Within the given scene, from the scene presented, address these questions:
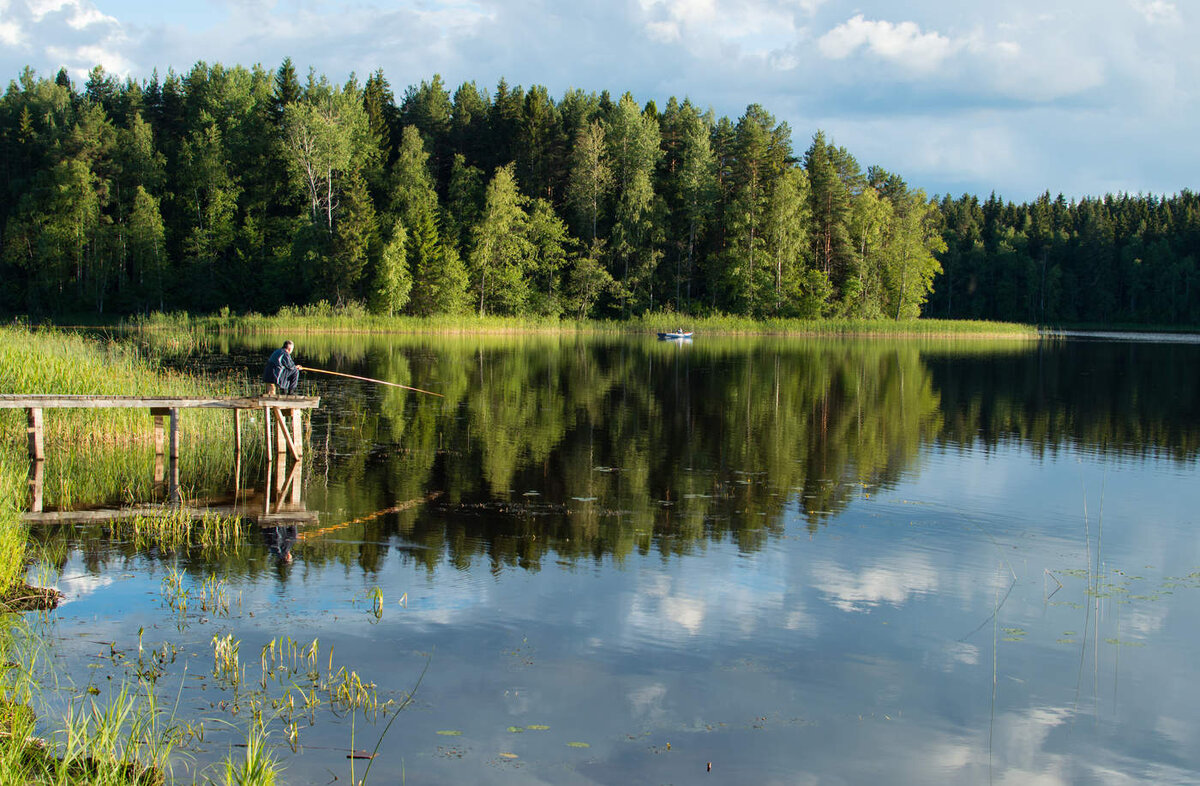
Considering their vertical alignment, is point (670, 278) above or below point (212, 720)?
above

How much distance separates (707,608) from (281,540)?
598cm

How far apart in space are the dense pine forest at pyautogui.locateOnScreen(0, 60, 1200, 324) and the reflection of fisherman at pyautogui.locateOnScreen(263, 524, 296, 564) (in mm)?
57586

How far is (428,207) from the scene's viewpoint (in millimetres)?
77625

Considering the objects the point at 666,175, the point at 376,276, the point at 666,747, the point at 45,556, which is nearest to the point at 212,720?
the point at 666,747

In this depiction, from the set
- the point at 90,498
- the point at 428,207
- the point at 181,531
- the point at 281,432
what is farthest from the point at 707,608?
the point at 428,207

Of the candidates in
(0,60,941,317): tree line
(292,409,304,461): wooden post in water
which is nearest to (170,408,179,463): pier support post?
(292,409,304,461): wooden post in water

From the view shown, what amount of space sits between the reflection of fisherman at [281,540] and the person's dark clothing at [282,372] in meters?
4.79

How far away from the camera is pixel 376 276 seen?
7244 cm

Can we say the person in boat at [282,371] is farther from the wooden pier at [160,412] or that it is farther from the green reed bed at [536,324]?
the green reed bed at [536,324]

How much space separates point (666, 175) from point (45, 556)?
8275 centimetres

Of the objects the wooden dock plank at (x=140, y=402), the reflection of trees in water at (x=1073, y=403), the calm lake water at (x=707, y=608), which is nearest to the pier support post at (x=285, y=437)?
the wooden dock plank at (x=140, y=402)

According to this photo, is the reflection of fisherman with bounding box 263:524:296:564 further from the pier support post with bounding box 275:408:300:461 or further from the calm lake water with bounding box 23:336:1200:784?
the pier support post with bounding box 275:408:300:461

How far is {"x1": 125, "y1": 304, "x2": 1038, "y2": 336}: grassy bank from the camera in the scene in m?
63.7

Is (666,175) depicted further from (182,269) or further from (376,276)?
(182,269)
